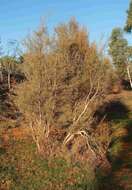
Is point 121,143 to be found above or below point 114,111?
below

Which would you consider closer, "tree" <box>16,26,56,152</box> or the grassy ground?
the grassy ground

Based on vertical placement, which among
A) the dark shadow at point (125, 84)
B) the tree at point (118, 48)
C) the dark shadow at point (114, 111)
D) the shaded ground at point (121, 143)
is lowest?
the shaded ground at point (121, 143)

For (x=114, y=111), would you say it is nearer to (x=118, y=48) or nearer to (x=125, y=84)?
(x=125, y=84)

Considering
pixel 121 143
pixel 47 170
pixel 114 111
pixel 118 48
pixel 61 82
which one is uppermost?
pixel 118 48

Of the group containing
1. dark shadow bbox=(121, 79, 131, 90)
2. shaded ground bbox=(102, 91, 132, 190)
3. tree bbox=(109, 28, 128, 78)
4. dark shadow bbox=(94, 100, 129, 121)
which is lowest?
shaded ground bbox=(102, 91, 132, 190)

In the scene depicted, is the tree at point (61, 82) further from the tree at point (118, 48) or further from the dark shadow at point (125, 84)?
the tree at point (118, 48)

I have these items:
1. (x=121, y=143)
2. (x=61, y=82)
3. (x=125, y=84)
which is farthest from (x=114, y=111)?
(x=125, y=84)

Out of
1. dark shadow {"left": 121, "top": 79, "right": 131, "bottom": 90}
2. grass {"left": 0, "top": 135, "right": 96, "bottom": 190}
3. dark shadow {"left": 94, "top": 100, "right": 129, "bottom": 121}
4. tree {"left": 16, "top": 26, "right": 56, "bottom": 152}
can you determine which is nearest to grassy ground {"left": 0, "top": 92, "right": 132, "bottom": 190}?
grass {"left": 0, "top": 135, "right": 96, "bottom": 190}

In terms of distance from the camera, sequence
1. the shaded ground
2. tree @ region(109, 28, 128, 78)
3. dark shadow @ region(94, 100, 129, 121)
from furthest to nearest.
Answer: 1. tree @ region(109, 28, 128, 78)
2. dark shadow @ region(94, 100, 129, 121)
3. the shaded ground

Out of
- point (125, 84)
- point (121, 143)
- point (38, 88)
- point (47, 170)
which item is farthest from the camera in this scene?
point (125, 84)

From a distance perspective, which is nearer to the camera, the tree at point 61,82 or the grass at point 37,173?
the grass at point 37,173

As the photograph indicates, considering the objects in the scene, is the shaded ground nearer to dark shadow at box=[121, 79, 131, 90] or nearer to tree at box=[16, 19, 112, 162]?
tree at box=[16, 19, 112, 162]

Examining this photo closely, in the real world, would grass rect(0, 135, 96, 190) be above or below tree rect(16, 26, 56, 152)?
below

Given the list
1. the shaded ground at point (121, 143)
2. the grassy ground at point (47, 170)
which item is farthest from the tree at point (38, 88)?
the shaded ground at point (121, 143)
